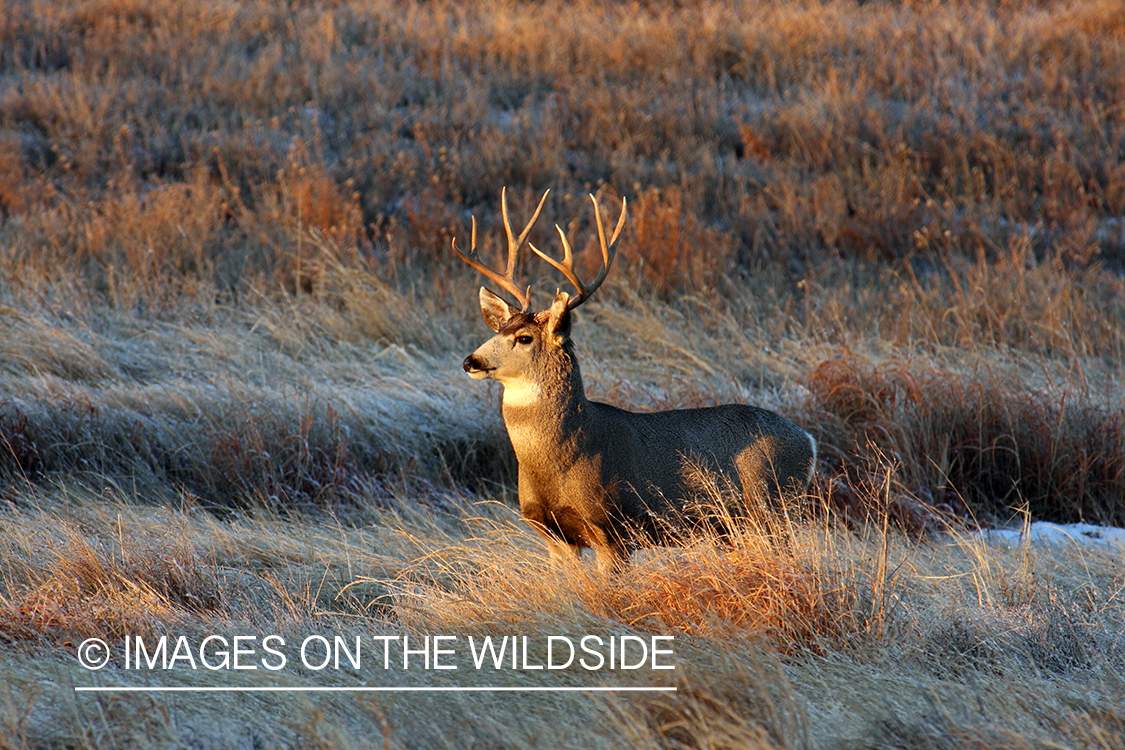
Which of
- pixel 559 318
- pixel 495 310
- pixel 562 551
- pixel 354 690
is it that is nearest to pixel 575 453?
pixel 562 551

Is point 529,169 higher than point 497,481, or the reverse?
point 529,169

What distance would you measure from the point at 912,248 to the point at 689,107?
12.8 ft

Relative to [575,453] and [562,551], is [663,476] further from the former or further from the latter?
[562,551]

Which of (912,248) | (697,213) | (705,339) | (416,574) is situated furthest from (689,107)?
(416,574)

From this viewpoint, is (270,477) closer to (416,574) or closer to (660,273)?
(416,574)

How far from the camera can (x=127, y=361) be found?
7430 millimetres

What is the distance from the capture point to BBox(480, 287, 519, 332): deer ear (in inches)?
173

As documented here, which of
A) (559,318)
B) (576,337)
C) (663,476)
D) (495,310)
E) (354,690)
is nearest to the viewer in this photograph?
(354,690)

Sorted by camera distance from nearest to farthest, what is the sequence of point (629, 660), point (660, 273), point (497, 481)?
1. point (629, 660)
2. point (497, 481)
3. point (660, 273)

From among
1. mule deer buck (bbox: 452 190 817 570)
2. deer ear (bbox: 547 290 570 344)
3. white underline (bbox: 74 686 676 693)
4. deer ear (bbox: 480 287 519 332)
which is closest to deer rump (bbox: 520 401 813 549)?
mule deer buck (bbox: 452 190 817 570)

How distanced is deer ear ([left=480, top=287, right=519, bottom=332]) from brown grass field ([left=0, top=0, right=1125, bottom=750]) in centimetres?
100

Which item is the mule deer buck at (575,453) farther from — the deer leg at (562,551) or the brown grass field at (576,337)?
the brown grass field at (576,337)

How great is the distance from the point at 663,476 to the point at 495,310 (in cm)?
98

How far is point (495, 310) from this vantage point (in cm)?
443
